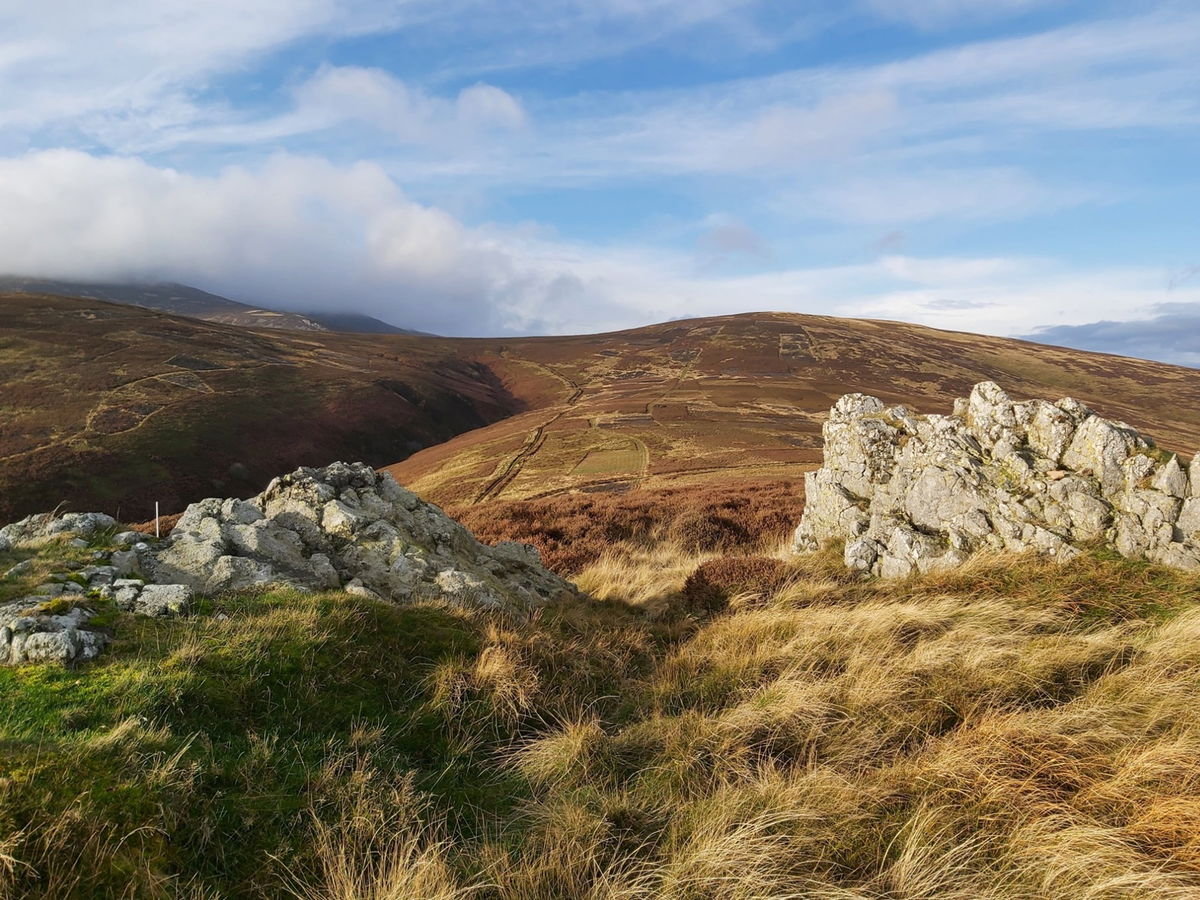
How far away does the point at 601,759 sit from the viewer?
213 inches

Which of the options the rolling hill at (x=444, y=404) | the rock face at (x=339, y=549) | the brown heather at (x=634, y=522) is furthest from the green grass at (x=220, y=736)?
the rolling hill at (x=444, y=404)

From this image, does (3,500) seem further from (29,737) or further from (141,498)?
(29,737)

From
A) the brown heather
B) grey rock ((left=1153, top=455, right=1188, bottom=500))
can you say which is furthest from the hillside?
grey rock ((left=1153, top=455, right=1188, bottom=500))

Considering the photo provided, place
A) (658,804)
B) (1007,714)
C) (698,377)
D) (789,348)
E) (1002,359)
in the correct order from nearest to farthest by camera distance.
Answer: (658,804) → (1007,714) → (698,377) → (789,348) → (1002,359)

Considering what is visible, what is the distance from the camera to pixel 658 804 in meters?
4.71

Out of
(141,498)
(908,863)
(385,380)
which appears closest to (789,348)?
(385,380)

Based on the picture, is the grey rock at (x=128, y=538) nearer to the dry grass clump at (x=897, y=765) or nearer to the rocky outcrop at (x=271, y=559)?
the rocky outcrop at (x=271, y=559)

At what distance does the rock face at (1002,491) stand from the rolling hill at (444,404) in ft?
56.1

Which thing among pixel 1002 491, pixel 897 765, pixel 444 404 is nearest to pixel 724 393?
pixel 444 404

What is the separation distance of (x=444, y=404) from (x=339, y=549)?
74.0 metres

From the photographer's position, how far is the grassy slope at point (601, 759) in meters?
3.69

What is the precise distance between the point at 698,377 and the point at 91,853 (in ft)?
309

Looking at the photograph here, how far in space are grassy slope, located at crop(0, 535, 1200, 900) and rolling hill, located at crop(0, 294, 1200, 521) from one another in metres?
22.2

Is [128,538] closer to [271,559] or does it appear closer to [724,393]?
[271,559]
